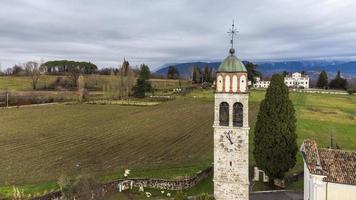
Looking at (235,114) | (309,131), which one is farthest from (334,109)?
(235,114)

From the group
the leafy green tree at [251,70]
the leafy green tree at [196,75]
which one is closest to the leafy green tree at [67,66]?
the leafy green tree at [196,75]

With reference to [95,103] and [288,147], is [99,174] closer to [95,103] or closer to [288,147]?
[288,147]

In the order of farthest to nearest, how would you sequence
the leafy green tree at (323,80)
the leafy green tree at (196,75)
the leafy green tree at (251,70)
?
the leafy green tree at (196,75), the leafy green tree at (323,80), the leafy green tree at (251,70)

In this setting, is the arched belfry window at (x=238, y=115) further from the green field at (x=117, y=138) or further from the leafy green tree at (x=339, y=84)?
the leafy green tree at (x=339, y=84)

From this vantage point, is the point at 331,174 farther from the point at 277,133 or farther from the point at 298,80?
the point at 298,80

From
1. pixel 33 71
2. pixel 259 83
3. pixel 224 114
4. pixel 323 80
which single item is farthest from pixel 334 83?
pixel 224 114
